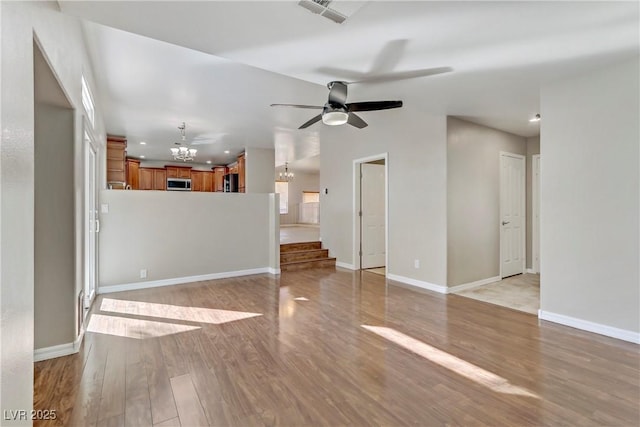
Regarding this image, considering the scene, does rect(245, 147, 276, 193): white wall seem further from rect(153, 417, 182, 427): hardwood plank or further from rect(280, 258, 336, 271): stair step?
rect(153, 417, 182, 427): hardwood plank

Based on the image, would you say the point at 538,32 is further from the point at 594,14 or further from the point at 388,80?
the point at 388,80

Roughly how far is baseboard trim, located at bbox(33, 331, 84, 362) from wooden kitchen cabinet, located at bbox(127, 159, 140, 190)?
7.52 meters

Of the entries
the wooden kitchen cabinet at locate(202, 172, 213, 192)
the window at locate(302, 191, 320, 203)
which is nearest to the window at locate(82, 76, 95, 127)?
the wooden kitchen cabinet at locate(202, 172, 213, 192)

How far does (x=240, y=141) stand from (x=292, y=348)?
5.67 m

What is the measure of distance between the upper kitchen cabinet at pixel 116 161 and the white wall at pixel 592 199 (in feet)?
24.2

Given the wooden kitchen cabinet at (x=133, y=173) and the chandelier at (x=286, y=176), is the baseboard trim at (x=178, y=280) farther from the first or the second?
the chandelier at (x=286, y=176)

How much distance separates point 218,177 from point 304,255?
5.57 m

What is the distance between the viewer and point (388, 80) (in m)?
3.31

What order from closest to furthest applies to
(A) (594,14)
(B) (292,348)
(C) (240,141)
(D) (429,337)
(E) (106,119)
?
(A) (594,14), (B) (292,348), (D) (429,337), (E) (106,119), (C) (240,141)

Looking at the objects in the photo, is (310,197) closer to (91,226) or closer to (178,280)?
(178,280)

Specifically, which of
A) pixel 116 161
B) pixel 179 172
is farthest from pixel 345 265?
pixel 179 172

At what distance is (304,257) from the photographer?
6.48 metres

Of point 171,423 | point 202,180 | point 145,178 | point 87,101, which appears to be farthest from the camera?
point 202,180

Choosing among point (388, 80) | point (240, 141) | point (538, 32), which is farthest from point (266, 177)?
point (538, 32)
